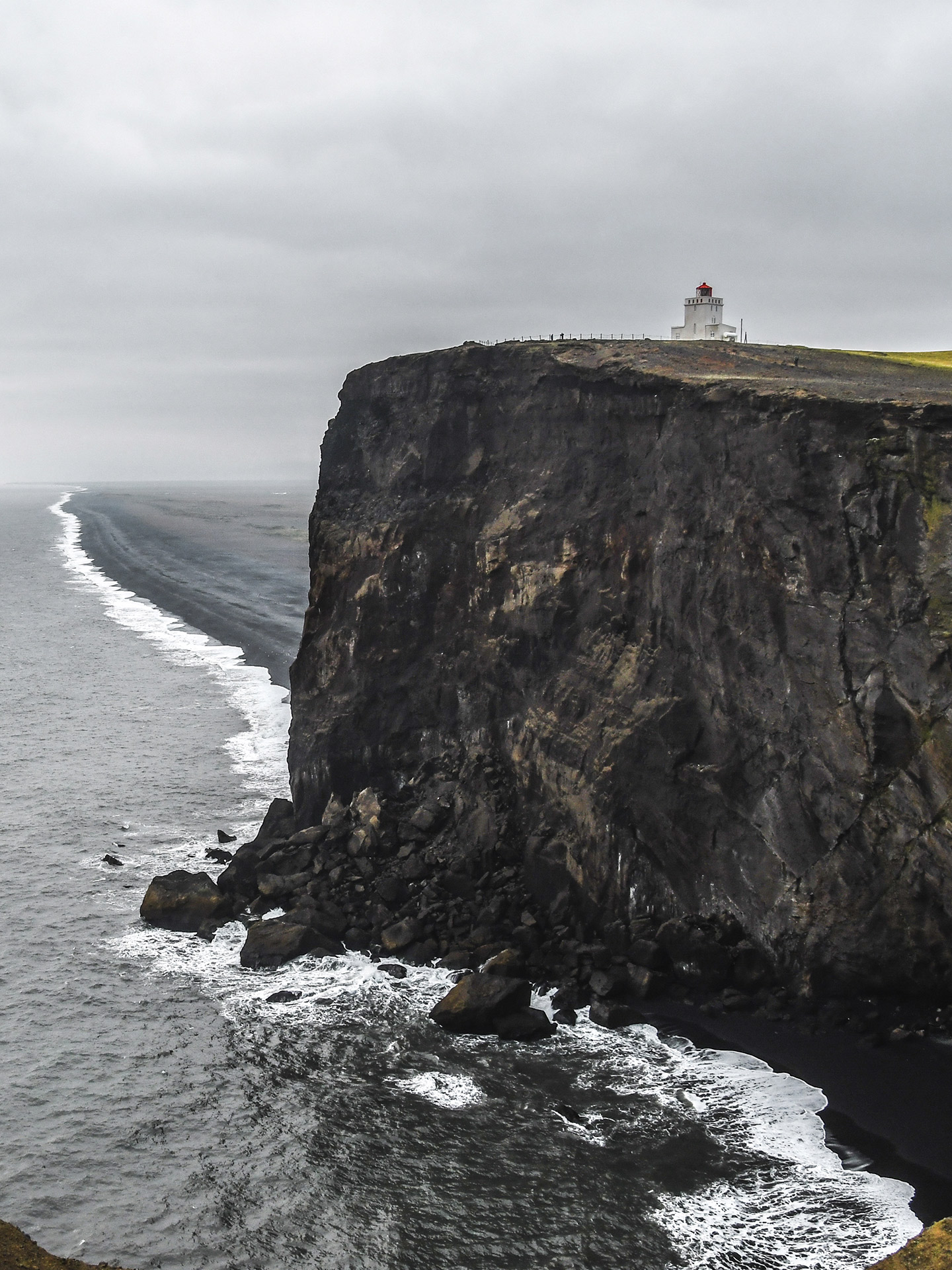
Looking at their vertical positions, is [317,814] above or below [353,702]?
below

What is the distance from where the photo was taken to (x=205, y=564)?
136500 mm

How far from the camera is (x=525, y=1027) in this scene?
29.2m

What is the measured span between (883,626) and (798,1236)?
13.8 m

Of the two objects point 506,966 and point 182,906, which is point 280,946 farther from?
point 506,966

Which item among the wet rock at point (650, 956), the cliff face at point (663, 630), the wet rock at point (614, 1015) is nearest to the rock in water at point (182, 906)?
the cliff face at point (663, 630)

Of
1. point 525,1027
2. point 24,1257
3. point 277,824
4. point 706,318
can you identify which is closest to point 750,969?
point 525,1027

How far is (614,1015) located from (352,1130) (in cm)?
777

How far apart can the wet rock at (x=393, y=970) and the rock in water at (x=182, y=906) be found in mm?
6740

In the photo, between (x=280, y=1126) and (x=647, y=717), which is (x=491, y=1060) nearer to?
(x=280, y=1126)

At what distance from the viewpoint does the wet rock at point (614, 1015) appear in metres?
29.5

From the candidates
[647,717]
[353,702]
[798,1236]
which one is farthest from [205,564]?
[798,1236]

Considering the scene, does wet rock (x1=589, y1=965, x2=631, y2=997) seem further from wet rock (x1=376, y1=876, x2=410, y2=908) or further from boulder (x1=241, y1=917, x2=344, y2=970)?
boulder (x1=241, y1=917, x2=344, y2=970)

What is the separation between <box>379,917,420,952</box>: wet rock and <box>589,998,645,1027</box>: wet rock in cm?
641

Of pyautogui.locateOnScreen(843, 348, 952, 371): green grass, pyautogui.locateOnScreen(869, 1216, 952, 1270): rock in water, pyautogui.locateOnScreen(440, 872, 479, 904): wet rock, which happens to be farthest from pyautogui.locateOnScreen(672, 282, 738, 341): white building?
pyautogui.locateOnScreen(869, 1216, 952, 1270): rock in water
